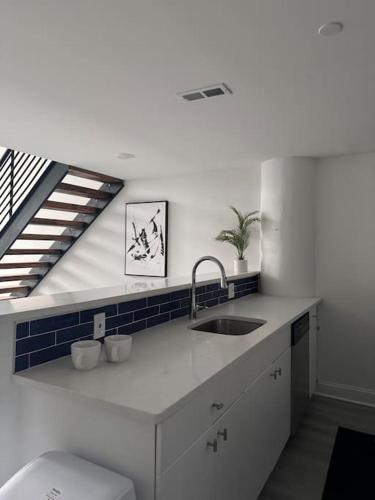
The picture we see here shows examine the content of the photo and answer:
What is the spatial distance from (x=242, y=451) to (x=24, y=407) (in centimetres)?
101

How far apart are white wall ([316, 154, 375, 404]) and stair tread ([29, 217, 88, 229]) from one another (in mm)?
3276

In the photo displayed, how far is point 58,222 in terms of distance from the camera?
461cm

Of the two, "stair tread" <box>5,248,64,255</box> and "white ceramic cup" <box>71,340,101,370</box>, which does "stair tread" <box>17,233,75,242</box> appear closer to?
"stair tread" <box>5,248,64,255</box>

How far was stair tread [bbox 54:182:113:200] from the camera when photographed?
413 cm

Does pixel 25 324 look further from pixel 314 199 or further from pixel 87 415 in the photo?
pixel 314 199

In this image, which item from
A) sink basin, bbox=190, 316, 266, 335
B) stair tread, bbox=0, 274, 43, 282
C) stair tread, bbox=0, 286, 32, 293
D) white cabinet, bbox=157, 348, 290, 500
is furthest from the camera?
stair tread, bbox=0, 286, 32, 293

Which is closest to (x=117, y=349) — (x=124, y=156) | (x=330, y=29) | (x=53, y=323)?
(x=53, y=323)

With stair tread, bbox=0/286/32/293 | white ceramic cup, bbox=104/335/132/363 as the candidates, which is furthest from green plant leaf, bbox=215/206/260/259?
stair tread, bbox=0/286/32/293

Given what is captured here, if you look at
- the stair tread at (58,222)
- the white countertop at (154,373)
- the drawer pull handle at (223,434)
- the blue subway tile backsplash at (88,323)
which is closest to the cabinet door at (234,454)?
the drawer pull handle at (223,434)

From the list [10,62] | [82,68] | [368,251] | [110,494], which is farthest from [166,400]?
[368,251]

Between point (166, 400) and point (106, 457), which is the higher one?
point (166, 400)

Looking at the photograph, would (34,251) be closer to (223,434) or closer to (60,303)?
(60,303)

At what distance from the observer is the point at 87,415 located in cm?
120

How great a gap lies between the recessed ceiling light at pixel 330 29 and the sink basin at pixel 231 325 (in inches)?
64.8
